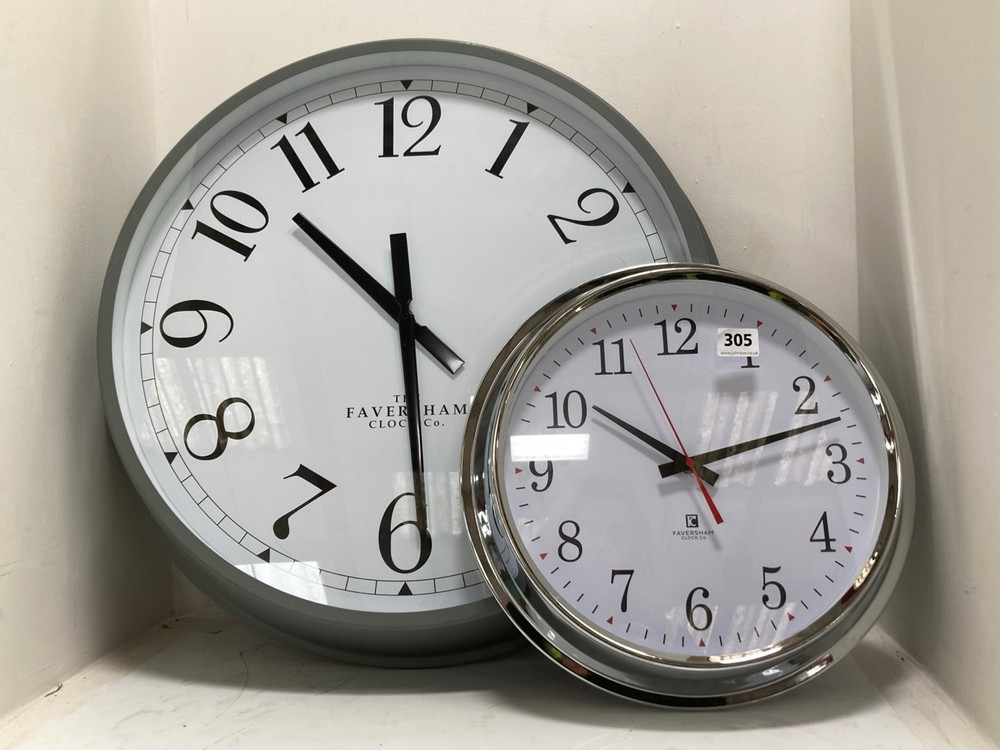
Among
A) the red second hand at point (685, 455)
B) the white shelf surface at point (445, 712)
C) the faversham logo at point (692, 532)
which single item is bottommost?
the white shelf surface at point (445, 712)

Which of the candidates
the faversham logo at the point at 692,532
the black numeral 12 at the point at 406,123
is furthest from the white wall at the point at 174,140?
the faversham logo at the point at 692,532

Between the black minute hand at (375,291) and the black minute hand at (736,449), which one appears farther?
the black minute hand at (375,291)

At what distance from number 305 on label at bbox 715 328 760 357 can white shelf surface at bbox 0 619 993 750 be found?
1.19ft

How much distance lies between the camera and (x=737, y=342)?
0.88m

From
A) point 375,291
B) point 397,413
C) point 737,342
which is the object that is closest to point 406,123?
point 375,291

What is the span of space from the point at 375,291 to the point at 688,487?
0.44 m

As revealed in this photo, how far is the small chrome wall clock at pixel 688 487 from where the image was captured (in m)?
0.82

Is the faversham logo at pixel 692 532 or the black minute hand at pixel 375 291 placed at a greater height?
the black minute hand at pixel 375 291

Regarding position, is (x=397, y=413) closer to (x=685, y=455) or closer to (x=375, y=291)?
(x=375, y=291)

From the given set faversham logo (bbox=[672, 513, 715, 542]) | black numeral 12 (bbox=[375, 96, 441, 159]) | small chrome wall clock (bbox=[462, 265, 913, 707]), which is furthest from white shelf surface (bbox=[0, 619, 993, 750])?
black numeral 12 (bbox=[375, 96, 441, 159])

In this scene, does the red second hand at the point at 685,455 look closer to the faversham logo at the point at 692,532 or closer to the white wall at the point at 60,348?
the faversham logo at the point at 692,532

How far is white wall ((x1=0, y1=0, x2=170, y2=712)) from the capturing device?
90cm

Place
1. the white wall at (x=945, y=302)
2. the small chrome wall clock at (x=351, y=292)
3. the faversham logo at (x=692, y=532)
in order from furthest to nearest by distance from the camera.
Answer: the small chrome wall clock at (x=351, y=292) → the faversham logo at (x=692, y=532) → the white wall at (x=945, y=302)

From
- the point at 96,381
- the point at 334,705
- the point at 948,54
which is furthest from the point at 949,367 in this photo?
the point at 96,381
